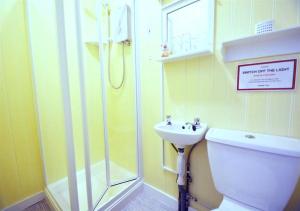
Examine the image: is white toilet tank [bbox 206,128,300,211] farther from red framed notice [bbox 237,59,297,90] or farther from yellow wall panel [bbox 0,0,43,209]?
yellow wall panel [bbox 0,0,43,209]

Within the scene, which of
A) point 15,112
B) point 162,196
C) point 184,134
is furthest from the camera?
point 162,196

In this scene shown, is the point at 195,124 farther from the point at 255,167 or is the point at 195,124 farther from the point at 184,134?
the point at 255,167

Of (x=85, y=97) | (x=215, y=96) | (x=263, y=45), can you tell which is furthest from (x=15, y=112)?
(x=263, y=45)

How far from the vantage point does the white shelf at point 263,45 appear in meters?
0.77

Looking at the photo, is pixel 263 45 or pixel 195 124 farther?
pixel 195 124

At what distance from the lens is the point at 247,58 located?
0.92m

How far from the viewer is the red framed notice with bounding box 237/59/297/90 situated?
81 cm

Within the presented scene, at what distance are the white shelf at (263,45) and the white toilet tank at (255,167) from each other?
505 millimetres

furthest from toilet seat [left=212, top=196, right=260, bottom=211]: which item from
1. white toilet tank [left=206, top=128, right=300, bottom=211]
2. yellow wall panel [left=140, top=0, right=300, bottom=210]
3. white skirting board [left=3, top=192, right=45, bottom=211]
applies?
white skirting board [left=3, top=192, right=45, bottom=211]

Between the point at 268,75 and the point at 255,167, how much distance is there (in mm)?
552

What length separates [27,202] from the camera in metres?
1.45

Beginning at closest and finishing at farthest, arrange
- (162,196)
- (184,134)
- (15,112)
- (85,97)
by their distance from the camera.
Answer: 1. (184,134)
2. (85,97)
3. (15,112)
4. (162,196)

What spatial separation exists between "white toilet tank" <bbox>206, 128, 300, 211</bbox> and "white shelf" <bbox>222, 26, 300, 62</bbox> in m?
0.50

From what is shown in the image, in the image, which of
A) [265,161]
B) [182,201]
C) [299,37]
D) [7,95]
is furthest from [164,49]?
[7,95]
